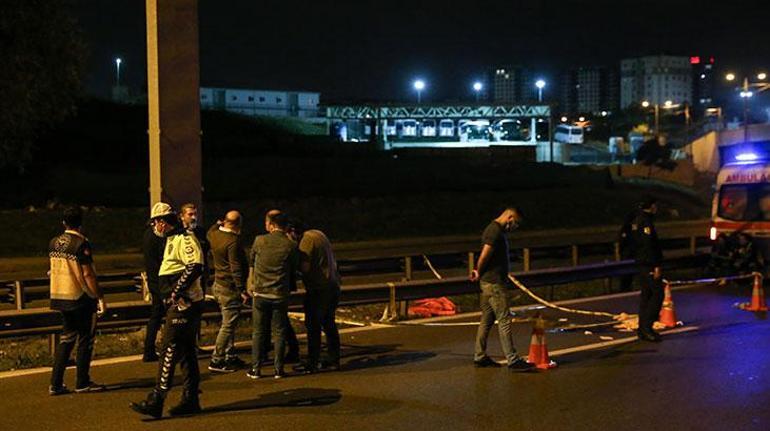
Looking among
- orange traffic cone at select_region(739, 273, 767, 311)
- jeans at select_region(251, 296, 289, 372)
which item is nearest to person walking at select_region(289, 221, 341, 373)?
jeans at select_region(251, 296, 289, 372)

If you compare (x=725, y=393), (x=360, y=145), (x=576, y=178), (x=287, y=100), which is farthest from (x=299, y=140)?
(x=725, y=393)

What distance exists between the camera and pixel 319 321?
937 centimetres

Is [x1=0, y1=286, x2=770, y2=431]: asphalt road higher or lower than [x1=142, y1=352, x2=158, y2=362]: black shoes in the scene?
lower

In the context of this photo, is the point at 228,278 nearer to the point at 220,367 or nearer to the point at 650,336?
the point at 220,367

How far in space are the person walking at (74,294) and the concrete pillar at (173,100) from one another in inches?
127

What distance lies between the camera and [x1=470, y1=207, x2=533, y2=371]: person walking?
30.3 ft

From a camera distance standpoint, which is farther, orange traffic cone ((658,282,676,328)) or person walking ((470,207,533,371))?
orange traffic cone ((658,282,676,328))

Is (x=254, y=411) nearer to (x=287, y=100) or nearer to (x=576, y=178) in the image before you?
(x=576, y=178)

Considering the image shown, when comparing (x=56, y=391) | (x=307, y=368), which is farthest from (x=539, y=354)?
(x=56, y=391)

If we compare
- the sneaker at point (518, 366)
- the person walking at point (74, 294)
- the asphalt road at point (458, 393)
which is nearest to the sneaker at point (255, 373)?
the asphalt road at point (458, 393)

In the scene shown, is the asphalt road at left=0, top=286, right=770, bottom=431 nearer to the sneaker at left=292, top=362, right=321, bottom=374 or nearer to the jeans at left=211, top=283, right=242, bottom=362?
the sneaker at left=292, top=362, right=321, bottom=374

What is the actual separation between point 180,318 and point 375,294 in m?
5.71

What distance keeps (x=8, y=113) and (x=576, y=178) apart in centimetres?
4009

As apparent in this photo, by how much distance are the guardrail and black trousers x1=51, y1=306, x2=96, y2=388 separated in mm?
4012
